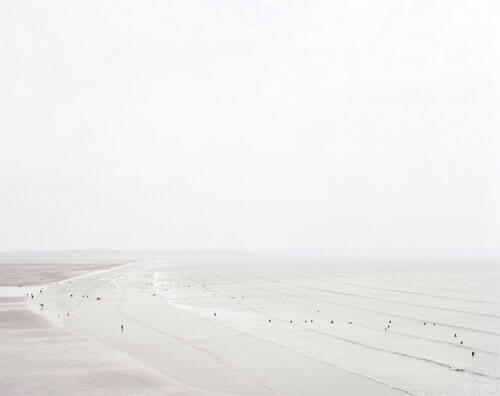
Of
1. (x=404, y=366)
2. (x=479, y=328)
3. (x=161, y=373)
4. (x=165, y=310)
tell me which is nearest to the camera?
(x=161, y=373)

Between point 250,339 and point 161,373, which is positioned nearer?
point 161,373

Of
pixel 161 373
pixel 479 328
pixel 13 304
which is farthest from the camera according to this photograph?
pixel 13 304

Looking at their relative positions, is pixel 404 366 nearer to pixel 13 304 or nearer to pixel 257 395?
pixel 257 395

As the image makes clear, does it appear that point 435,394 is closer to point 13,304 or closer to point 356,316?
point 356,316

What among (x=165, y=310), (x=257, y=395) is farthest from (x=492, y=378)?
(x=165, y=310)

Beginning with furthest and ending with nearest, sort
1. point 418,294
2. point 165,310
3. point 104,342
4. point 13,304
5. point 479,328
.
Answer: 1. point 418,294
2. point 13,304
3. point 165,310
4. point 479,328
5. point 104,342

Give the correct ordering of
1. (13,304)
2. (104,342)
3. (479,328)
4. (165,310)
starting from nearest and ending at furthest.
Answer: (104,342), (479,328), (165,310), (13,304)

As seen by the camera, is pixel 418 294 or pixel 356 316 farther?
pixel 418 294

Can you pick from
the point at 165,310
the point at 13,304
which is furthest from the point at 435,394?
the point at 13,304
